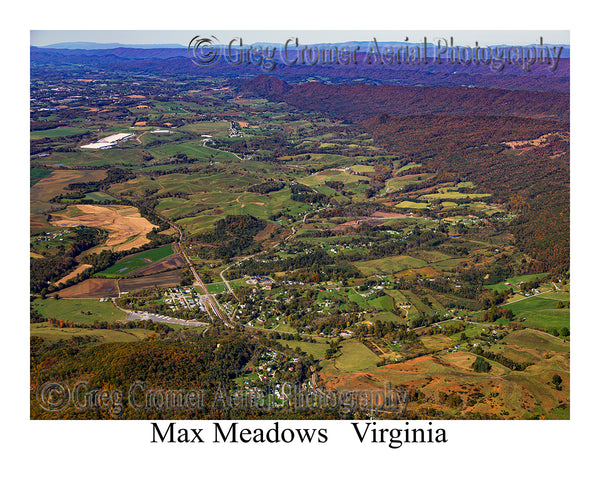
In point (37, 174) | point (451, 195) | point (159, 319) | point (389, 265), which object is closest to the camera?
point (159, 319)

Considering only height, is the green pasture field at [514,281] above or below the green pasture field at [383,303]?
above

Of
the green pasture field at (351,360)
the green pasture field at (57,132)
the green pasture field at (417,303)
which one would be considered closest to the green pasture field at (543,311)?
the green pasture field at (417,303)

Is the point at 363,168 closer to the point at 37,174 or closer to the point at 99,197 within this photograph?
the point at 99,197

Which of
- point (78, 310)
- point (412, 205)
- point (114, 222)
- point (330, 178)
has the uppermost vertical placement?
point (330, 178)

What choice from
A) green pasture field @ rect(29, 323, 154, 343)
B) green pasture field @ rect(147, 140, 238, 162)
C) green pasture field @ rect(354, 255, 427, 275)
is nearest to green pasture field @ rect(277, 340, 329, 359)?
green pasture field @ rect(29, 323, 154, 343)

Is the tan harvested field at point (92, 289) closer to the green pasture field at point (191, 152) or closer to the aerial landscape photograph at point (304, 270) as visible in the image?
the aerial landscape photograph at point (304, 270)

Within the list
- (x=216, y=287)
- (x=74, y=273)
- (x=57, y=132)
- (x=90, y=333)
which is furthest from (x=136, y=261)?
(x=57, y=132)
